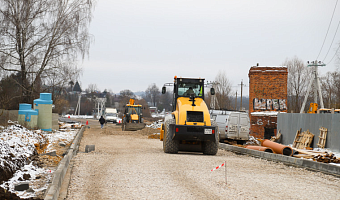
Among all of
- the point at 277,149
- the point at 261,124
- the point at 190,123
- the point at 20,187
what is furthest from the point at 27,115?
the point at 261,124

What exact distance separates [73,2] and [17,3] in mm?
5035

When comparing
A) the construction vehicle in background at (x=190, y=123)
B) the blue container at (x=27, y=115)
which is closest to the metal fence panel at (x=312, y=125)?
the construction vehicle in background at (x=190, y=123)

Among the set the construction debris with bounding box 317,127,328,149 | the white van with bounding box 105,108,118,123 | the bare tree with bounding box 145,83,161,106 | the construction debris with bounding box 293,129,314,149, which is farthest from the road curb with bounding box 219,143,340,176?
the bare tree with bounding box 145,83,161,106

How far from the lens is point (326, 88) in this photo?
231 feet

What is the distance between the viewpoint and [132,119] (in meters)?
40.9

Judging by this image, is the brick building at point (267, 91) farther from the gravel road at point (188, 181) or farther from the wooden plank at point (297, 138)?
the gravel road at point (188, 181)

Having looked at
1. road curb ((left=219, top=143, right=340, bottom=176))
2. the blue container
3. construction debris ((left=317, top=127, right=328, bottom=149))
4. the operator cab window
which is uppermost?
the operator cab window

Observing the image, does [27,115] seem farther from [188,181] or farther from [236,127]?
[188,181]

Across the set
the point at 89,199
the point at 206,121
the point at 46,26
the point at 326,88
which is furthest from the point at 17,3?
the point at 326,88

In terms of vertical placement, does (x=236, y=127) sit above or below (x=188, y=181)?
above

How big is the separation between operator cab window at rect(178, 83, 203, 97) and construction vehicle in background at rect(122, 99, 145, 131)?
2261 cm

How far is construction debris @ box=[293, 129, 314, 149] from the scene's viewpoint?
2272cm

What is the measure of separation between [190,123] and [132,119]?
83.9 feet

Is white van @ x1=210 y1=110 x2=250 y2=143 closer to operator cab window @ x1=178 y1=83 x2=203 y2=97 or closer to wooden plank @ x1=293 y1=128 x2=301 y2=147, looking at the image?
wooden plank @ x1=293 y1=128 x2=301 y2=147
